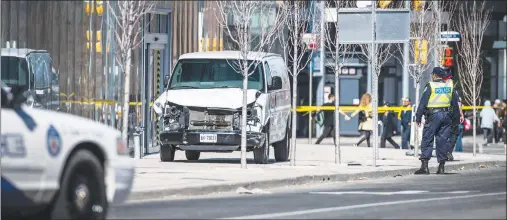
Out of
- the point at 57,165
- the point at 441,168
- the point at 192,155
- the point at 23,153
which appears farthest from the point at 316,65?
the point at 23,153

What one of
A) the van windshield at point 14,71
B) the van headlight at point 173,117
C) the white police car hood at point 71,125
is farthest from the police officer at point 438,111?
the white police car hood at point 71,125

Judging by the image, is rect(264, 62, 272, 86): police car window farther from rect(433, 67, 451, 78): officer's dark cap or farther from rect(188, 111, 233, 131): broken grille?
rect(433, 67, 451, 78): officer's dark cap

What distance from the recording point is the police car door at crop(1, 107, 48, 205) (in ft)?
36.8

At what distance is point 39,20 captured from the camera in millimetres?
24922

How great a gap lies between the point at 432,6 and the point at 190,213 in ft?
78.8

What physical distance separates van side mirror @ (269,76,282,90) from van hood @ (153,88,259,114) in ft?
2.40

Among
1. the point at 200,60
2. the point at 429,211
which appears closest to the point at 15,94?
the point at 429,211

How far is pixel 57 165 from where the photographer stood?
11.7 m

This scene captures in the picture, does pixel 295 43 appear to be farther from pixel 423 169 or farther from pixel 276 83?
pixel 423 169

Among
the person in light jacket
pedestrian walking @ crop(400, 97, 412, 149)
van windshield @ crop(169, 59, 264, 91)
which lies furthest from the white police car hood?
the person in light jacket

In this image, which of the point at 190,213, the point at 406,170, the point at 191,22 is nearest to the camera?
the point at 190,213

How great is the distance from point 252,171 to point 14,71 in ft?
13.6

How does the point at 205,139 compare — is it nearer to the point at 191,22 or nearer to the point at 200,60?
the point at 200,60

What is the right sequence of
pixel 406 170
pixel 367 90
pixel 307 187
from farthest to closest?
pixel 367 90 < pixel 406 170 < pixel 307 187
